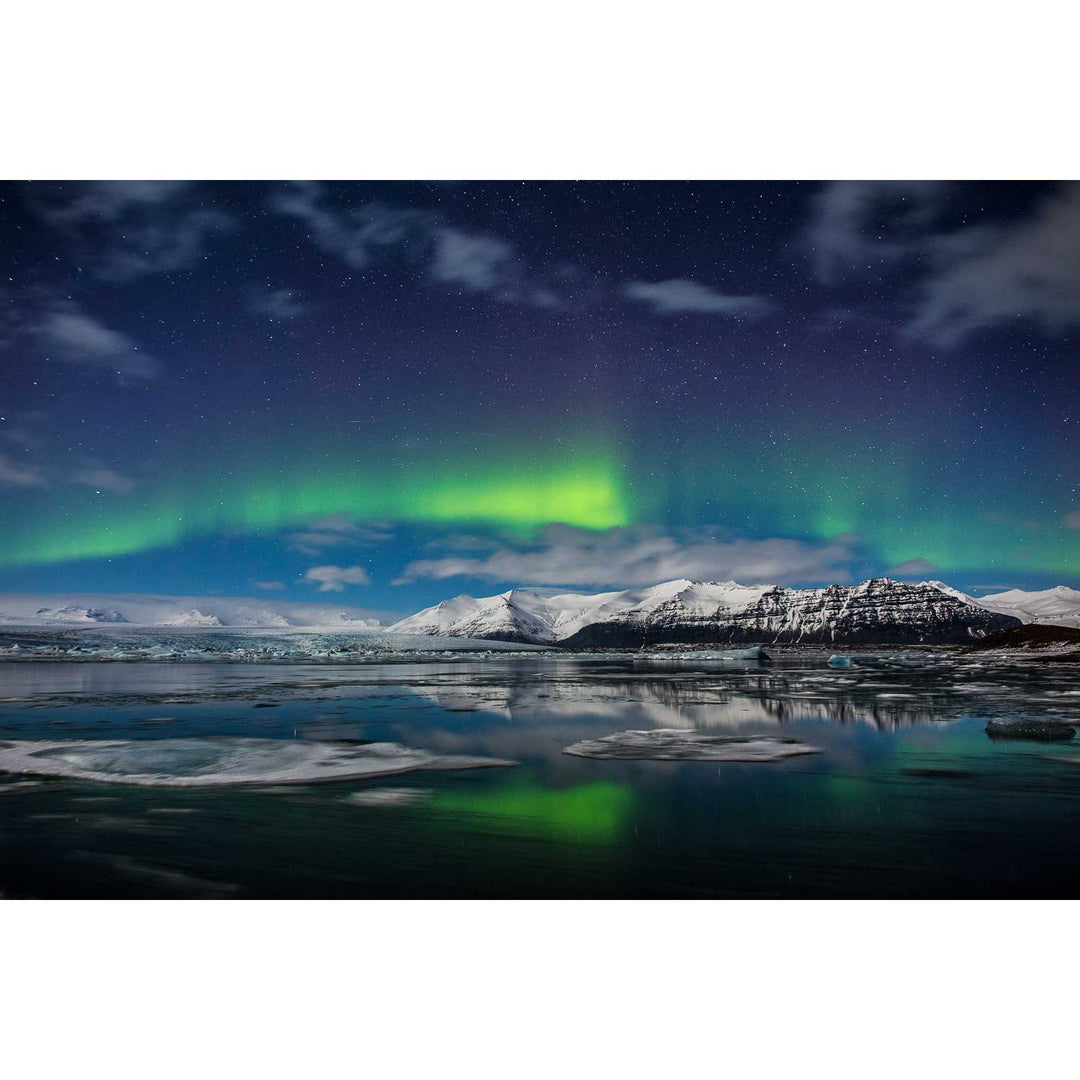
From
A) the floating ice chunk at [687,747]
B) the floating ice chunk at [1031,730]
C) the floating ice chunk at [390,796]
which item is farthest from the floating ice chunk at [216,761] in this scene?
the floating ice chunk at [1031,730]

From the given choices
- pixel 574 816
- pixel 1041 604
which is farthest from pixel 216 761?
pixel 1041 604

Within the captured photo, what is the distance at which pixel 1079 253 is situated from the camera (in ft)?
20.2

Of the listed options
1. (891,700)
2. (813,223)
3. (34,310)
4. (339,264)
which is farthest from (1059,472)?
(34,310)

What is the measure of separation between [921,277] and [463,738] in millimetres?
Answer: 6041

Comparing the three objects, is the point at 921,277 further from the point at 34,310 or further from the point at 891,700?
the point at 34,310

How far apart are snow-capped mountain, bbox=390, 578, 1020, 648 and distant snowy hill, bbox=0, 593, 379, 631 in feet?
3.40

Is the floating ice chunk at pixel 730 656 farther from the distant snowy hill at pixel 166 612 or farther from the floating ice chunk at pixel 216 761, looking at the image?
the floating ice chunk at pixel 216 761

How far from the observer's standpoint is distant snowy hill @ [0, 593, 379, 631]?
8375 mm

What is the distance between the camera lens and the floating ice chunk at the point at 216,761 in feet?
15.8

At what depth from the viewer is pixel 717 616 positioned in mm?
10992

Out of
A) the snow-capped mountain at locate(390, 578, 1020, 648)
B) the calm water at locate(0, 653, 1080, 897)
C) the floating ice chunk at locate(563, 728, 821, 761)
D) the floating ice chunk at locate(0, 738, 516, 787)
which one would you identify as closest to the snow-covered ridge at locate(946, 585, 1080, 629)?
the snow-capped mountain at locate(390, 578, 1020, 648)

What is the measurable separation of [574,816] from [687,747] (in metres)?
1.94

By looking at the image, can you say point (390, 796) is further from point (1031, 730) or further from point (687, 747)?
point (1031, 730)

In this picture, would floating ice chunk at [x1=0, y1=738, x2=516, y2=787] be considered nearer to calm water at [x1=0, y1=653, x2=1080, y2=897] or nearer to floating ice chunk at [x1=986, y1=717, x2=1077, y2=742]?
calm water at [x1=0, y1=653, x2=1080, y2=897]
